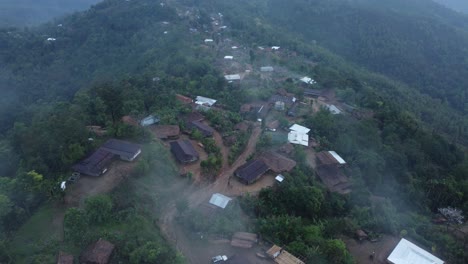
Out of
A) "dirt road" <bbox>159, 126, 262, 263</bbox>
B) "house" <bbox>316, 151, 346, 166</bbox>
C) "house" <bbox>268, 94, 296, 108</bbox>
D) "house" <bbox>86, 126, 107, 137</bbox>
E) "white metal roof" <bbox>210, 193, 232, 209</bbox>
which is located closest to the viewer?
"dirt road" <bbox>159, 126, 262, 263</bbox>

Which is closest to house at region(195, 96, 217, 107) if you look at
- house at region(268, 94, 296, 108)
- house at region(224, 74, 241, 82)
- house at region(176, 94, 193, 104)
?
house at region(176, 94, 193, 104)

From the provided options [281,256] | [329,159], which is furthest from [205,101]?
[281,256]

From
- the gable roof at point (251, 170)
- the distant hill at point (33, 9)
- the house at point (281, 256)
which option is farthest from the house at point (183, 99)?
the distant hill at point (33, 9)

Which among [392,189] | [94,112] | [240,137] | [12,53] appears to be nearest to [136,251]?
[240,137]

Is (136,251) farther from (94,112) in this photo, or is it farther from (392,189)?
(392,189)

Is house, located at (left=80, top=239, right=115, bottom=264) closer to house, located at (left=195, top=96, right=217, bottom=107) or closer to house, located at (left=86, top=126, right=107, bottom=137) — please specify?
house, located at (left=86, top=126, right=107, bottom=137)

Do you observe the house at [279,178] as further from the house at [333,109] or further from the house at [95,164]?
the house at [333,109]
